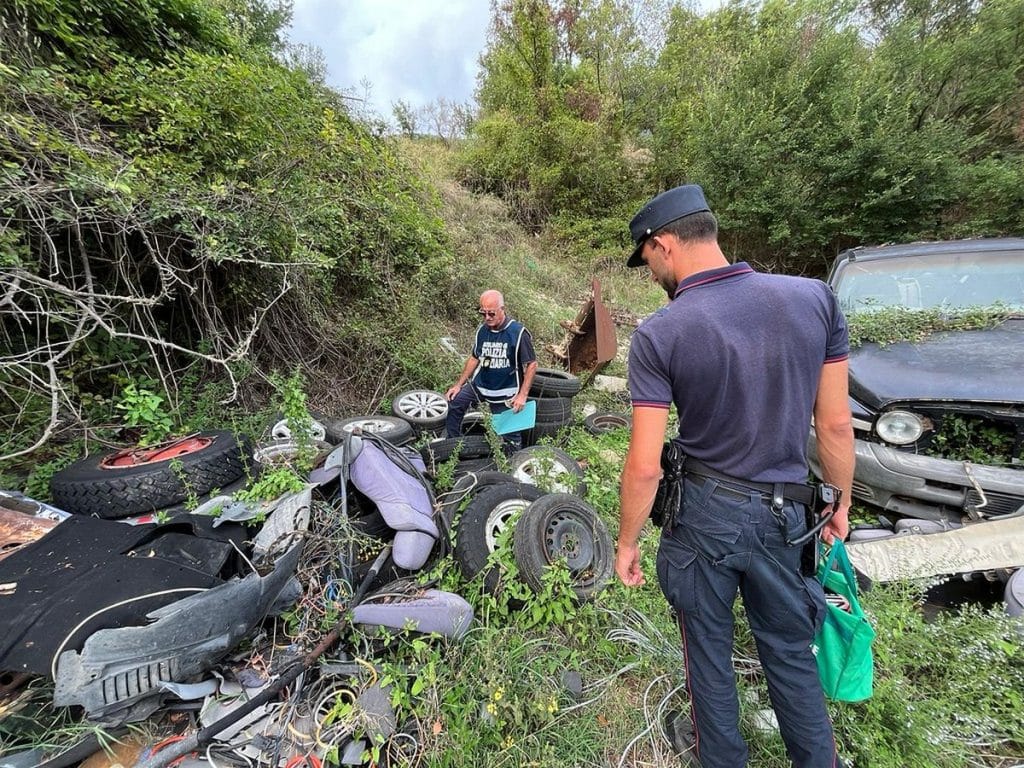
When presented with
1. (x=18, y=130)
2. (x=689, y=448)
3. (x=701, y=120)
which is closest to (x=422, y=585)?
(x=689, y=448)

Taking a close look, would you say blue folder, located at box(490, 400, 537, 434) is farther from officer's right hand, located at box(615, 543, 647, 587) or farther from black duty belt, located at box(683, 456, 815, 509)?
black duty belt, located at box(683, 456, 815, 509)

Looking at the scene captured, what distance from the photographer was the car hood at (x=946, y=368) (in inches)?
103

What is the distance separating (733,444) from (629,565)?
0.61 metres

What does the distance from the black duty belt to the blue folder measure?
105 inches

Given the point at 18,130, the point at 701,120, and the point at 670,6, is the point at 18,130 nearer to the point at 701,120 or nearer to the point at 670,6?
the point at 701,120

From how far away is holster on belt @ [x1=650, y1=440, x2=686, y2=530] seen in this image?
5.30ft

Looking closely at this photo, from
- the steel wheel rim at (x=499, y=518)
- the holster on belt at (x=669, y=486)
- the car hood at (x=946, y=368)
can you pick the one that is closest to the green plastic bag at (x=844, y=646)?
the holster on belt at (x=669, y=486)

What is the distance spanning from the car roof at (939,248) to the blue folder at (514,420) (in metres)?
3.61

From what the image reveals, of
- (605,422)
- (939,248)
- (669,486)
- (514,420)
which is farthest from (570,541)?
(939,248)

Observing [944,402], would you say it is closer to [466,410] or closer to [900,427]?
[900,427]

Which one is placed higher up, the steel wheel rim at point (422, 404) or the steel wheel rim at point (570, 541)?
the steel wheel rim at point (422, 404)

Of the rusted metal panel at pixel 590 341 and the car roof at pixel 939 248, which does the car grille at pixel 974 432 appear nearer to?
the car roof at pixel 939 248

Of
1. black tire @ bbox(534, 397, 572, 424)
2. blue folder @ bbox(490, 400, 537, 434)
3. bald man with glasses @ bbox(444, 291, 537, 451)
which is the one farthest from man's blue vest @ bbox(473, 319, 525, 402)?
black tire @ bbox(534, 397, 572, 424)

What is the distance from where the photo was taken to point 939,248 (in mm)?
4031
